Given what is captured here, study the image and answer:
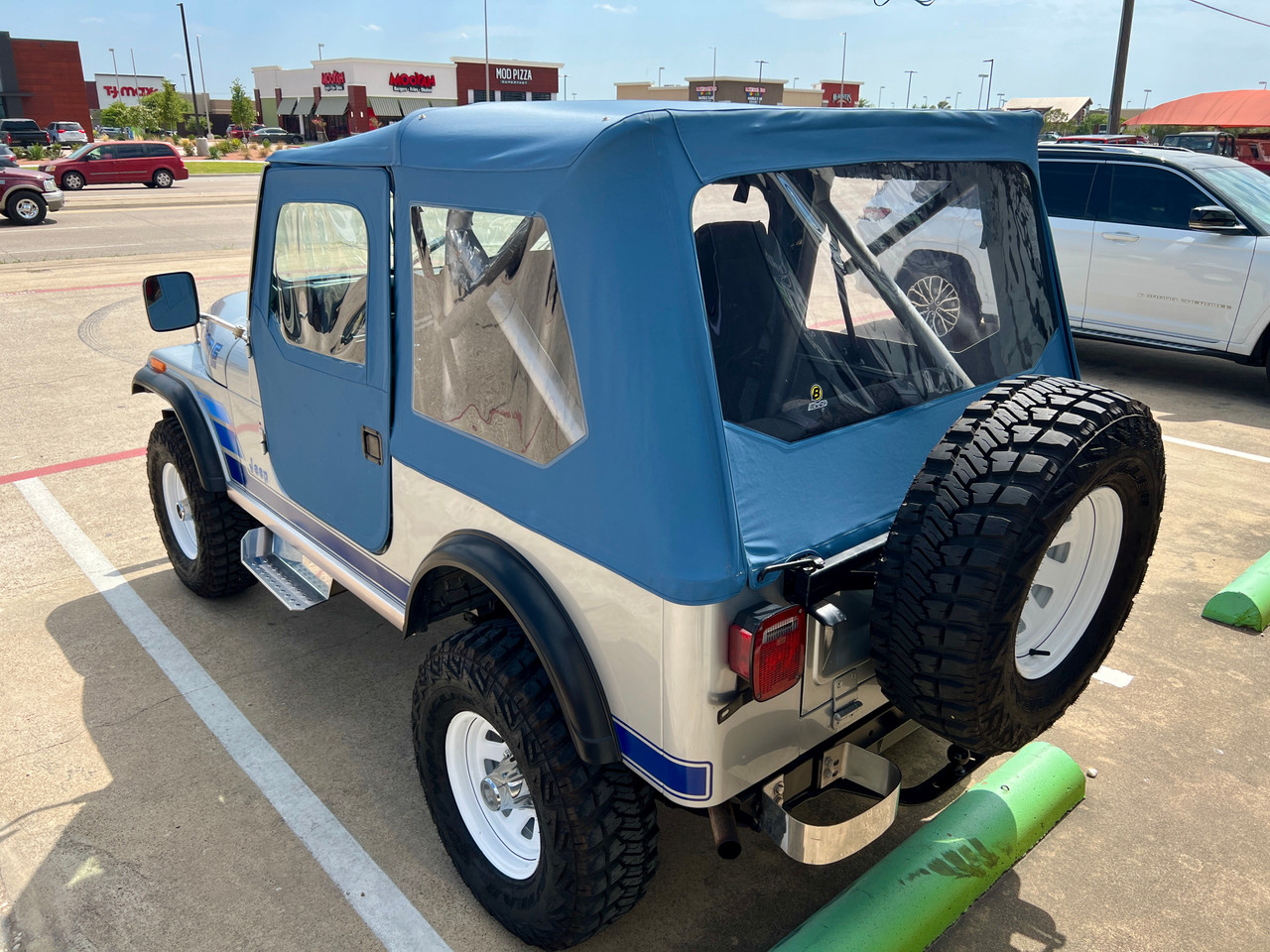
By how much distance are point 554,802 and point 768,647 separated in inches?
27.1

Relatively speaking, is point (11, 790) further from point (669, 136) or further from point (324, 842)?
point (669, 136)

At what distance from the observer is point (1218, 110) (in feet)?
76.0

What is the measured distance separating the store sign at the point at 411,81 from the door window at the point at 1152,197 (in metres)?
73.2

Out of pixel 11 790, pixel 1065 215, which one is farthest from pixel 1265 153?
pixel 11 790

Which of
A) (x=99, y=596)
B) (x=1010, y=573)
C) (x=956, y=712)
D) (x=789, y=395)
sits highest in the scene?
(x=789, y=395)

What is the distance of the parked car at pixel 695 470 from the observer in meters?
1.94

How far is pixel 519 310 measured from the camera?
2.30 metres

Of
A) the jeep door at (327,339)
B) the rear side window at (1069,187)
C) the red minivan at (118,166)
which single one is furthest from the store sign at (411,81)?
the jeep door at (327,339)

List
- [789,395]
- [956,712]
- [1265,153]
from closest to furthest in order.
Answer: [956,712] → [789,395] → [1265,153]

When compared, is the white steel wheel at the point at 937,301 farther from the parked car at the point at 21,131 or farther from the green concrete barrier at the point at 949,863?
the parked car at the point at 21,131

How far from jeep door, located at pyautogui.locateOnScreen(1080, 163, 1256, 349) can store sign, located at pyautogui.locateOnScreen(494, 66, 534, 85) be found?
70.8 metres

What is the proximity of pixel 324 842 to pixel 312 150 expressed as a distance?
2212mm

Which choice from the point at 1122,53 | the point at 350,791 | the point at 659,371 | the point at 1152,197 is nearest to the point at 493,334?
the point at 659,371

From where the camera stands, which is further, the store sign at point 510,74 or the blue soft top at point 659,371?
the store sign at point 510,74
